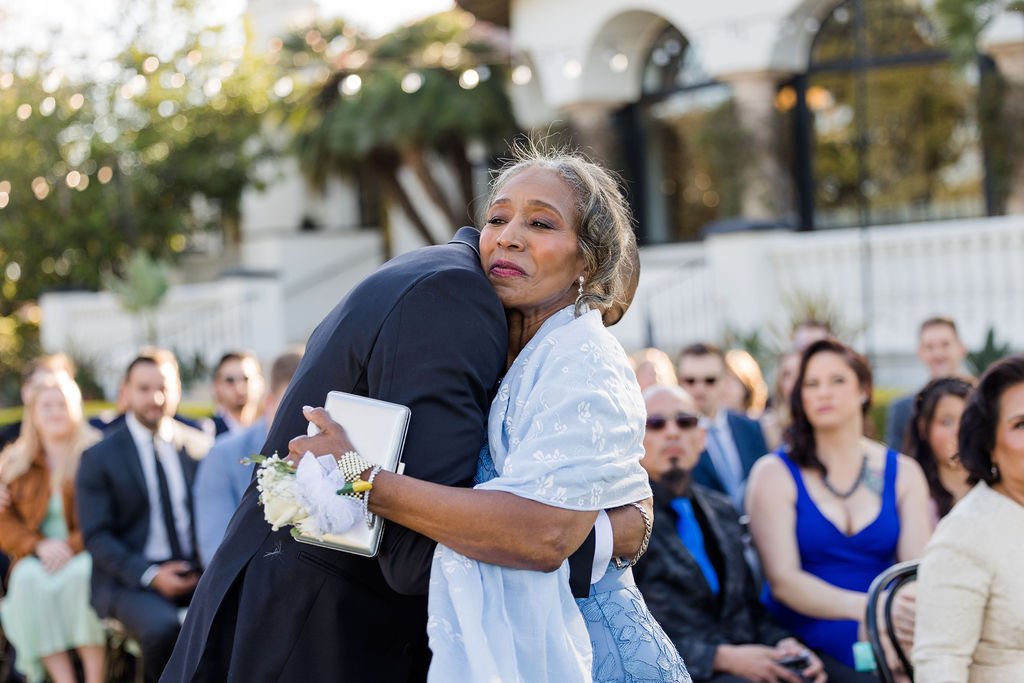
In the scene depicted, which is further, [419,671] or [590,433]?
[419,671]

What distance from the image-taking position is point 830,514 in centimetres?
532

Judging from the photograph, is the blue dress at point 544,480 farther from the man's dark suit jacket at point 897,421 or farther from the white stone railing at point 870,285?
the white stone railing at point 870,285

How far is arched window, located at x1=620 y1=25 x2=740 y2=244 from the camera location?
17484 millimetres

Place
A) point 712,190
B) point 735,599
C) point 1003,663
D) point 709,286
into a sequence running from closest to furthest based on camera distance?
point 1003,663
point 735,599
point 709,286
point 712,190

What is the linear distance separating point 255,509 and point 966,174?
49.0 ft

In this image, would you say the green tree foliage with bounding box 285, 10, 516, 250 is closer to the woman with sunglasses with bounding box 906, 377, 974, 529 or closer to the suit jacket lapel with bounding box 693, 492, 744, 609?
the woman with sunglasses with bounding box 906, 377, 974, 529

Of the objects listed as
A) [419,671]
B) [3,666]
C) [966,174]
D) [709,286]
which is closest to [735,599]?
[419,671]

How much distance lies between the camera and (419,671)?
3.01m

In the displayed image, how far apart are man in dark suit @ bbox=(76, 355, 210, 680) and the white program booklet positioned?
3.88 m

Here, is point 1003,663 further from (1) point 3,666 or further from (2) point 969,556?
(1) point 3,666

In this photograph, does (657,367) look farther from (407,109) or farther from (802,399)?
(407,109)

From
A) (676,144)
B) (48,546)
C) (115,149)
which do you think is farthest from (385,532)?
(115,149)

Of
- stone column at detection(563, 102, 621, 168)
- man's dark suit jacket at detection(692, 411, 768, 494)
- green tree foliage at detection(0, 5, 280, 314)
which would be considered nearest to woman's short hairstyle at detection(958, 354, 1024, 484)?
man's dark suit jacket at detection(692, 411, 768, 494)

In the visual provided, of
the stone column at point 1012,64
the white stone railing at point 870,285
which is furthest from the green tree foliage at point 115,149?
the stone column at point 1012,64
